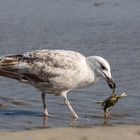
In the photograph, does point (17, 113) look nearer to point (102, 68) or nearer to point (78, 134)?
point (102, 68)

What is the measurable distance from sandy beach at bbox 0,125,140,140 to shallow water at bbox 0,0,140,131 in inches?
41.5

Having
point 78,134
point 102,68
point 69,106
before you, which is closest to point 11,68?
point 69,106

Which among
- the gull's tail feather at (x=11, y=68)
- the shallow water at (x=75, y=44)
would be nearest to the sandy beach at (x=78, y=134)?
the shallow water at (x=75, y=44)

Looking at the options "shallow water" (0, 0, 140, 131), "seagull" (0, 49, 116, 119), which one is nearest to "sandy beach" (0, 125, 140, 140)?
"shallow water" (0, 0, 140, 131)

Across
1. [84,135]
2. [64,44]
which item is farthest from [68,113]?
A: [64,44]

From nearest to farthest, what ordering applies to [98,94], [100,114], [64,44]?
[100,114], [98,94], [64,44]

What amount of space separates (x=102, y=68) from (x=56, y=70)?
64 cm

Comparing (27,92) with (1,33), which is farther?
(1,33)

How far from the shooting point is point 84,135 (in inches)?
286

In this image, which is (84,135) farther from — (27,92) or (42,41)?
(42,41)

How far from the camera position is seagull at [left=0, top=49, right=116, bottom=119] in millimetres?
9484

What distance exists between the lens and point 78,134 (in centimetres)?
730

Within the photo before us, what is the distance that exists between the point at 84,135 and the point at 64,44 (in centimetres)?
611

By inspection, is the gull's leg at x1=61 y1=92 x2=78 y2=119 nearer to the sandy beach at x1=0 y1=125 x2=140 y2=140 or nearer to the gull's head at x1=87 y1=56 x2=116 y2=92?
the gull's head at x1=87 y1=56 x2=116 y2=92
